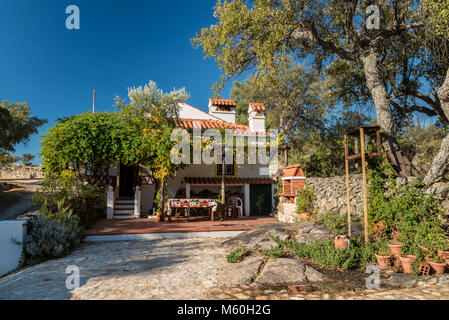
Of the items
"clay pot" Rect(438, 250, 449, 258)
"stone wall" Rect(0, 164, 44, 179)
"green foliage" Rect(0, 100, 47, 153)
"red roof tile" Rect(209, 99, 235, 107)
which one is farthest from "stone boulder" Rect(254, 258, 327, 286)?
"stone wall" Rect(0, 164, 44, 179)

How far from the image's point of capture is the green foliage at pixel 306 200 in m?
9.98

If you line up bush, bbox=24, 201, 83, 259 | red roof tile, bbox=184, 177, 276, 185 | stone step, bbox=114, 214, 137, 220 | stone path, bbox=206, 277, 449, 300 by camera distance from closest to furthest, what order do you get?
stone path, bbox=206, 277, 449, 300
bush, bbox=24, 201, 83, 259
stone step, bbox=114, 214, 137, 220
red roof tile, bbox=184, 177, 276, 185

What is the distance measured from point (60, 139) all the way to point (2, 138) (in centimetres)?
1070

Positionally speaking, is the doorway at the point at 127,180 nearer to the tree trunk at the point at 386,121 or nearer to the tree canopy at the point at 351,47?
the tree canopy at the point at 351,47

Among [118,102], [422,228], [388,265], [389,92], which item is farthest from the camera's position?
[118,102]

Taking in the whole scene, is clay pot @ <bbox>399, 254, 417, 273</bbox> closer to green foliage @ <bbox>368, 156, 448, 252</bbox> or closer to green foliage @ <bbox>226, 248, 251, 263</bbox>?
green foliage @ <bbox>368, 156, 448, 252</bbox>

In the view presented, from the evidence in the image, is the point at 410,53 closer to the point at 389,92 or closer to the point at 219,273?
the point at 389,92

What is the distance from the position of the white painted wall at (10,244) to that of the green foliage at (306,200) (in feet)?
28.2

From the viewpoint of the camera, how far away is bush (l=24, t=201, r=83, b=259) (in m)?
6.16

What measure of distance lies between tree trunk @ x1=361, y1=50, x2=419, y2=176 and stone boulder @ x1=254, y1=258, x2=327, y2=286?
588 centimetres

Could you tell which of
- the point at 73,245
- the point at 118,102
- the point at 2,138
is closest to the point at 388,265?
the point at 73,245

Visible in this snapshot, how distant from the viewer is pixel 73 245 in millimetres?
7328

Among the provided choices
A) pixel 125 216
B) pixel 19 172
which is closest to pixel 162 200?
pixel 125 216
